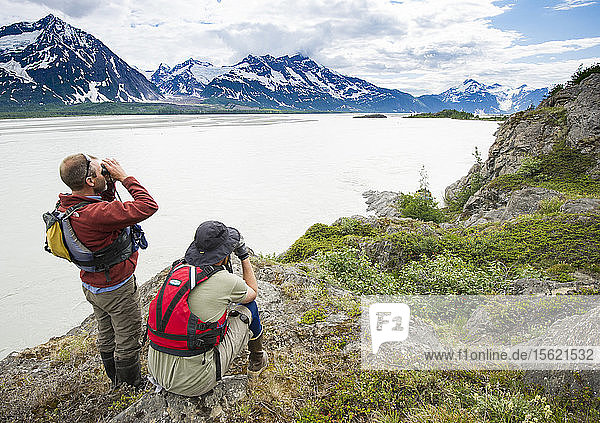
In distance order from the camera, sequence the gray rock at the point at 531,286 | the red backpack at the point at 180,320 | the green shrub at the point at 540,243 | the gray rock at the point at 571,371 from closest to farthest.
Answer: the gray rock at the point at 571,371 → the red backpack at the point at 180,320 → the gray rock at the point at 531,286 → the green shrub at the point at 540,243

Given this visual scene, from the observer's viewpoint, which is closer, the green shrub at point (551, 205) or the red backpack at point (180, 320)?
the red backpack at point (180, 320)

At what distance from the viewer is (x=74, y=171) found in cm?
404

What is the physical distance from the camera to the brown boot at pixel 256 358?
482 centimetres

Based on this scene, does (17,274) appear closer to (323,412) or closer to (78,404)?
(78,404)

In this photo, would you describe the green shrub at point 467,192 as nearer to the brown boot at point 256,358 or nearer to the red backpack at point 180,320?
the brown boot at point 256,358

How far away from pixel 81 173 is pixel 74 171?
7cm

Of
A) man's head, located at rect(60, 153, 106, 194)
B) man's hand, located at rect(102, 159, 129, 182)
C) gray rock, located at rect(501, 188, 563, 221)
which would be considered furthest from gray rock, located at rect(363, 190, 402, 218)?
man's head, located at rect(60, 153, 106, 194)

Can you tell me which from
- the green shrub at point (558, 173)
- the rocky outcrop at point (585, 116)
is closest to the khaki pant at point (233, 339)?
the green shrub at point (558, 173)

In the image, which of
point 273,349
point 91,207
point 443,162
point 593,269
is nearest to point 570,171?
point 593,269

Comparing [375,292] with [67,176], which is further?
[375,292]

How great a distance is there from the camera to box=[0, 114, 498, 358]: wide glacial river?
1411cm

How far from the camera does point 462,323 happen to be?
6.17m

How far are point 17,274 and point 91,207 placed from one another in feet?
51.1

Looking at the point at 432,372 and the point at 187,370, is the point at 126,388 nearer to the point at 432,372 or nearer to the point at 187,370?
the point at 187,370
